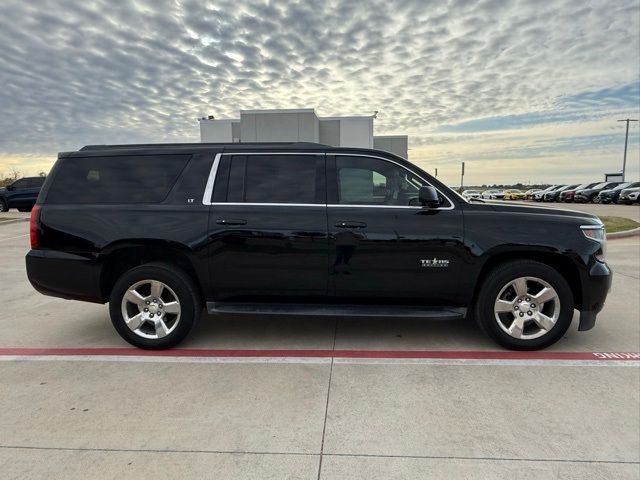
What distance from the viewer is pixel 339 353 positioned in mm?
4090

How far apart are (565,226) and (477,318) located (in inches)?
45.6

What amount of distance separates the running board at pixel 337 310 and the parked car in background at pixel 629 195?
33.2 metres

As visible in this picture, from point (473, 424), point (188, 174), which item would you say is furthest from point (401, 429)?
point (188, 174)

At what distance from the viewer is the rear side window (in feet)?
13.9

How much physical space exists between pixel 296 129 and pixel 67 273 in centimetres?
3070

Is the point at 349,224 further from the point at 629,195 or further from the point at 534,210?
the point at 629,195

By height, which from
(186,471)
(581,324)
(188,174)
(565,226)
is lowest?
(186,471)

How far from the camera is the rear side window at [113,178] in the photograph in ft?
13.9

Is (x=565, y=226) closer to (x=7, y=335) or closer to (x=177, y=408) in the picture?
(x=177, y=408)

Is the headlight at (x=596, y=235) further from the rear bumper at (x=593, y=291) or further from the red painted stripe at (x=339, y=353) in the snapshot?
the red painted stripe at (x=339, y=353)

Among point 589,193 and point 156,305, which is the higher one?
point 589,193

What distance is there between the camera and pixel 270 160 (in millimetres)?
4219

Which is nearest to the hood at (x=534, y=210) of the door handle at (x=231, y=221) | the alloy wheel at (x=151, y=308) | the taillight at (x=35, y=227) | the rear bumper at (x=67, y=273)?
the door handle at (x=231, y=221)

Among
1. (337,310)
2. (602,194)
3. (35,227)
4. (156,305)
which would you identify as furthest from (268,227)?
(602,194)
